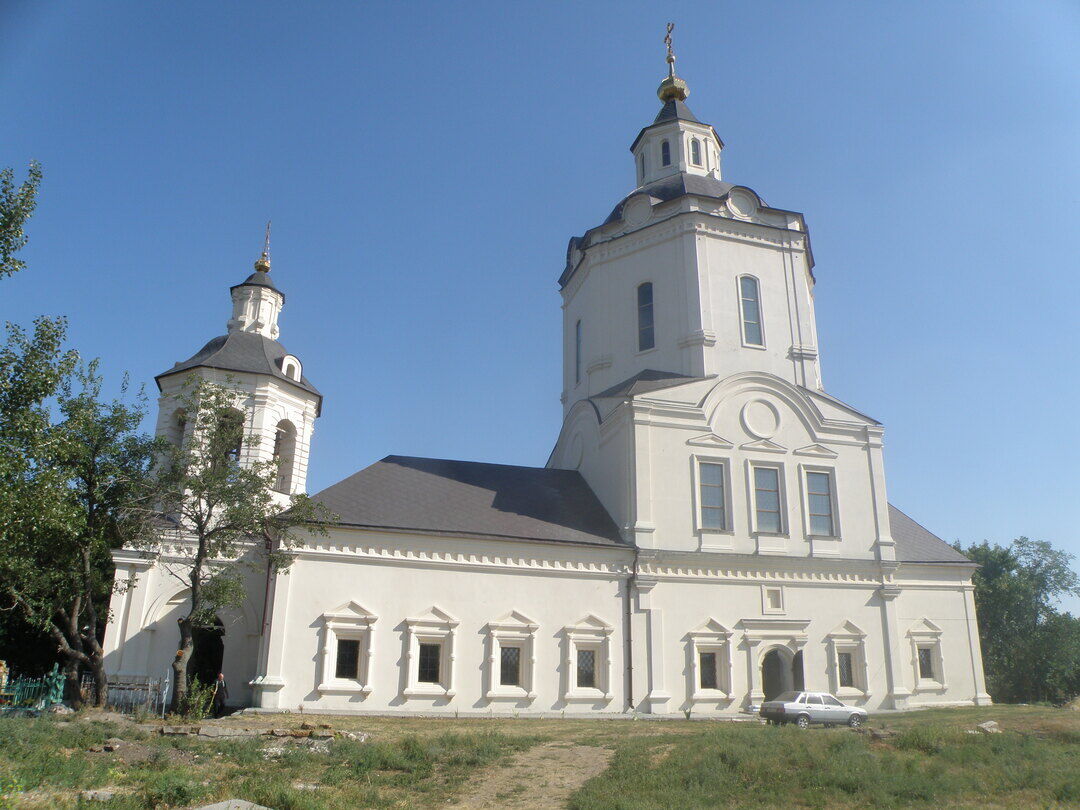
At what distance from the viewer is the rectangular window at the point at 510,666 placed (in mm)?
22000

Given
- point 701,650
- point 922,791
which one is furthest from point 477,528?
point 922,791

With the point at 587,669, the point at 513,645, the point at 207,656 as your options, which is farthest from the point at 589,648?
the point at 207,656

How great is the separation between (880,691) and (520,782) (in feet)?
50.8

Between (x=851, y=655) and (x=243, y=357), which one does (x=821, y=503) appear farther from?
(x=243, y=357)

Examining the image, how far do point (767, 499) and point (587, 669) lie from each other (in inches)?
304

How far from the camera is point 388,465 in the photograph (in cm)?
2562

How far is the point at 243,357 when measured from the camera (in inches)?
1005

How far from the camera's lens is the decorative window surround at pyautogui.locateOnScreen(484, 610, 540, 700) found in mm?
21688

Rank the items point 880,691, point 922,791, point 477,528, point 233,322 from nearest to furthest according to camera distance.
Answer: point 922,791, point 477,528, point 880,691, point 233,322

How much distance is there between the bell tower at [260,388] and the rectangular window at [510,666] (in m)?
8.06

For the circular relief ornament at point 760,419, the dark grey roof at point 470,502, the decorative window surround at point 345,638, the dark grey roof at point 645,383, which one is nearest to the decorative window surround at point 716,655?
the dark grey roof at point 470,502

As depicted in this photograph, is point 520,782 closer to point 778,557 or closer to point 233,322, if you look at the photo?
point 778,557

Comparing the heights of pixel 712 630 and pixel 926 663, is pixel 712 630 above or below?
above

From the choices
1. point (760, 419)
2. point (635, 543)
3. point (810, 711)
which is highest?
point (760, 419)
